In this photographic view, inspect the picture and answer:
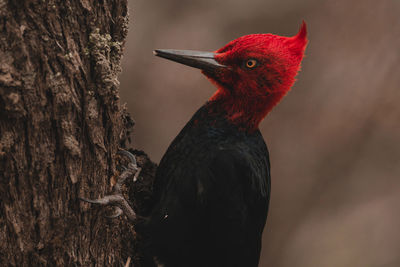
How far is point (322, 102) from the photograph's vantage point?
15.0 ft

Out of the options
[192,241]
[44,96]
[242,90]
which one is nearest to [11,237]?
[44,96]

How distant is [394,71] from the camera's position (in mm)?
4352

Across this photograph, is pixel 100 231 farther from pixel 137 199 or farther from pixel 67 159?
pixel 137 199

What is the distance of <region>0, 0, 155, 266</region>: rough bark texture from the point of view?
48.4 inches

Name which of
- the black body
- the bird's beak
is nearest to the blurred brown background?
the bird's beak

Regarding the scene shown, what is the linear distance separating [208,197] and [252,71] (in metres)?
0.68

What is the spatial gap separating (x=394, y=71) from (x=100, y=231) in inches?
153

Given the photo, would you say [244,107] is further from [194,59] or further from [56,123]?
[56,123]

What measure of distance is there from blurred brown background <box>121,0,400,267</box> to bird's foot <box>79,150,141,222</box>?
9.38 ft

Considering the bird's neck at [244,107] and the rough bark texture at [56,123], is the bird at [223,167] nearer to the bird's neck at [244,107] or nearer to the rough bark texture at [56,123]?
the bird's neck at [244,107]

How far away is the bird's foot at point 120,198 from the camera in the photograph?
156 cm

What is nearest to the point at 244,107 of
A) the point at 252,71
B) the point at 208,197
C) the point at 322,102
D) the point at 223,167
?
the point at 252,71

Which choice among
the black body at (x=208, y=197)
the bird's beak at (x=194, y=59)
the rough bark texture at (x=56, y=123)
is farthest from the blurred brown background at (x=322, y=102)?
the rough bark texture at (x=56, y=123)

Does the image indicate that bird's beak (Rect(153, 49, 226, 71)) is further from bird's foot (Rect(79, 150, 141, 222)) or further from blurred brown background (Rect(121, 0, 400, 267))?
blurred brown background (Rect(121, 0, 400, 267))
